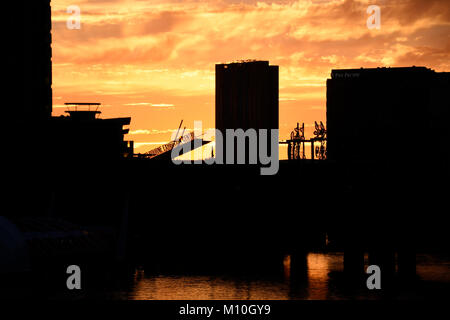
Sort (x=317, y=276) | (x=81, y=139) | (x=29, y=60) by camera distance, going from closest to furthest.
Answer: (x=317, y=276), (x=81, y=139), (x=29, y=60)

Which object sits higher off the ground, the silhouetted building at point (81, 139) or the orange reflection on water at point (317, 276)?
the silhouetted building at point (81, 139)

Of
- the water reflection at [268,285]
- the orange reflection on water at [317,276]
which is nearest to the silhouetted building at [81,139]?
the water reflection at [268,285]

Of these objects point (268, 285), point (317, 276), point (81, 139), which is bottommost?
point (268, 285)

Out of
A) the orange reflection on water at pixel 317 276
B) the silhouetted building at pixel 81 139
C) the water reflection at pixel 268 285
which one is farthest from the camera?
the silhouetted building at pixel 81 139

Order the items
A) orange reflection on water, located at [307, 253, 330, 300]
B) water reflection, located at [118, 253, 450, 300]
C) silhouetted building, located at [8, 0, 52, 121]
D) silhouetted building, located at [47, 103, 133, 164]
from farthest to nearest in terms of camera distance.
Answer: silhouetted building, located at [8, 0, 52, 121] → silhouetted building, located at [47, 103, 133, 164] → orange reflection on water, located at [307, 253, 330, 300] → water reflection, located at [118, 253, 450, 300]

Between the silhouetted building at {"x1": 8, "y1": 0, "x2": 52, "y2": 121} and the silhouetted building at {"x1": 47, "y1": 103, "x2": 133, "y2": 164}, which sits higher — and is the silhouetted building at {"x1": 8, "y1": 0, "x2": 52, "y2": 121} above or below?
above

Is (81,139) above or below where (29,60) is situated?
below

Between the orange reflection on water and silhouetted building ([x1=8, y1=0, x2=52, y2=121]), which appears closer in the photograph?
the orange reflection on water

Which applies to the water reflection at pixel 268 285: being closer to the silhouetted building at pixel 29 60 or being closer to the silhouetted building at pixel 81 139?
the silhouetted building at pixel 81 139

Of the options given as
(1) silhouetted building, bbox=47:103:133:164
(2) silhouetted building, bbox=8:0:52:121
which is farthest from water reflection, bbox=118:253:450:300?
(2) silhouetted building, bbox=8:0:52:121

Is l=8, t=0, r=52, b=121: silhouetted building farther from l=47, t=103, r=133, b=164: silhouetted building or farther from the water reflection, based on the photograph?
the water reflection

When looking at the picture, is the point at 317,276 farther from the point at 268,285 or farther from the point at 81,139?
the point at 81,139

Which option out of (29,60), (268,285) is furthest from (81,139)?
(268,285)

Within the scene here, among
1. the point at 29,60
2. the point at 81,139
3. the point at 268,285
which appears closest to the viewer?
the point at 268,285
